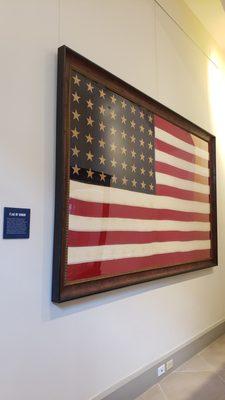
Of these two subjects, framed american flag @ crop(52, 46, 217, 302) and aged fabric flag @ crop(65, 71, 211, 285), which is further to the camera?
aged fabric flag @ crop(65, 71, 211, 285)

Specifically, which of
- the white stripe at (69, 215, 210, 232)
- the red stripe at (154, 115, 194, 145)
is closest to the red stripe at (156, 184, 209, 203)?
the white stripe at (69, 215, 210, 232)

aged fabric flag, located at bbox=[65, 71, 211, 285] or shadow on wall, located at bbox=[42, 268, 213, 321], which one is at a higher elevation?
aged fabric flag, located at bbox=[65, 71, 211, 285]

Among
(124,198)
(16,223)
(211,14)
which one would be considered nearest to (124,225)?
(124,198)

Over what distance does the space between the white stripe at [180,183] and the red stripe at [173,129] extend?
0.44 metres

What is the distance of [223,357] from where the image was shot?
327 centimetres

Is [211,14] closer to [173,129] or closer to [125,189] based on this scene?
[173,129]

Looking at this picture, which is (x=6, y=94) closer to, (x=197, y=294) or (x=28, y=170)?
(x=28, y=170)

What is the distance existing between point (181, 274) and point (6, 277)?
1927mm

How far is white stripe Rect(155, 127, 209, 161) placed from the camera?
9.60 ft

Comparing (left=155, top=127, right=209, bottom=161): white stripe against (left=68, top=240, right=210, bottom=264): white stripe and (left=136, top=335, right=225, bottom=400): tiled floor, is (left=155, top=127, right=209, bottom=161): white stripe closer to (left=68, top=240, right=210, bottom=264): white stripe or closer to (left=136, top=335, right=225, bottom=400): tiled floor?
(left=68, top=240, right=210, bottom=264): white stripe

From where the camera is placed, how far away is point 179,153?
3205mm

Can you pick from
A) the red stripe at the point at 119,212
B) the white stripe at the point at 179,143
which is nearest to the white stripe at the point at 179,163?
the white stripe at the point at 179,143

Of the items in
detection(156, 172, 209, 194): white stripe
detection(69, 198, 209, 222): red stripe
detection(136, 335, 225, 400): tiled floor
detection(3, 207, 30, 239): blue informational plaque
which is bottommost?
detection(136, 335, 225, 400): tiled floor

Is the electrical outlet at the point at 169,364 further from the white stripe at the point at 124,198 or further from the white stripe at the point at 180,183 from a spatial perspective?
the white stripe at the point at 180,183
